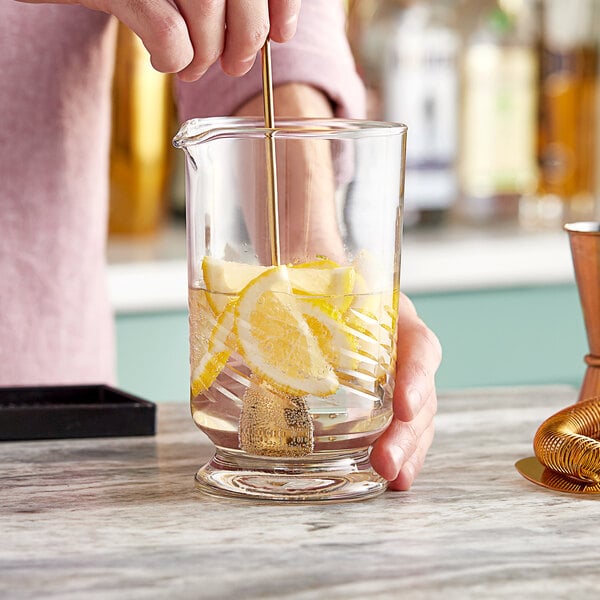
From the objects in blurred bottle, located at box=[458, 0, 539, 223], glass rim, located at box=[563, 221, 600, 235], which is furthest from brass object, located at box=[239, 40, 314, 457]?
blurred bottle, located at box=[458, 0, 539, 223]

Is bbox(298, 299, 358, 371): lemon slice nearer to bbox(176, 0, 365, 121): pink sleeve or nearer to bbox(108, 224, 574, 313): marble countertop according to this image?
bbox(176, 0, 365, 121): pink sleeve

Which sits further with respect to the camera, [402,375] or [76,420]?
[76,420]

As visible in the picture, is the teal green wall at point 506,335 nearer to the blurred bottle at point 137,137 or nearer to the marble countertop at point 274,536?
the blurred bottle at point 137,137

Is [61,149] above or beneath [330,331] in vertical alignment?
above

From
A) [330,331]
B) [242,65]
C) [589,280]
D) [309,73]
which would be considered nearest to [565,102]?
[309,73]

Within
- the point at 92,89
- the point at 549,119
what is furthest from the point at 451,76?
the point at 92,89

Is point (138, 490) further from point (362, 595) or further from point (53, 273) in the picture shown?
point (53, 273)

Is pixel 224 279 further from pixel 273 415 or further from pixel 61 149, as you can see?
pixel 61 149
